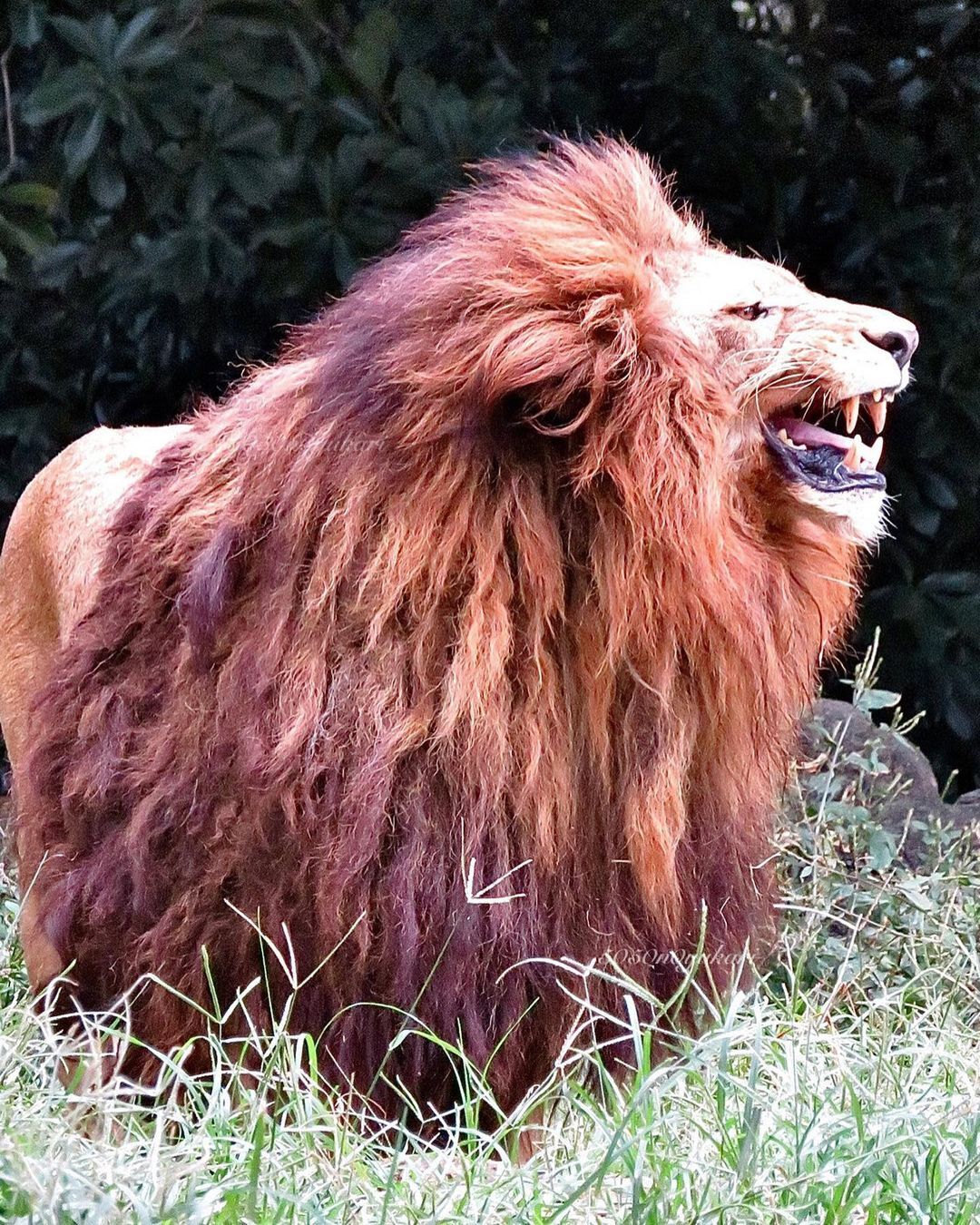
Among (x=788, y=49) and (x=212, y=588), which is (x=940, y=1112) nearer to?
(x=212, y=588)

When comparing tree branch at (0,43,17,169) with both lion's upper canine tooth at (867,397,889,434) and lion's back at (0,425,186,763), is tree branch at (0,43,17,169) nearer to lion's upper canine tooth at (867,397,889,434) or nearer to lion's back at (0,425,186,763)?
lion's back at (0,425,186,763)

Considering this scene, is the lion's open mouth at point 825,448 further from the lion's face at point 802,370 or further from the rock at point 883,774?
the rock at point 883,774

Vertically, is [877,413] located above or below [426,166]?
below

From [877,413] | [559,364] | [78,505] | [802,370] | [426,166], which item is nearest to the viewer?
[559,364]

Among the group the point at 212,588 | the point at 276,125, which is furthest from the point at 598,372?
the point at 276,125

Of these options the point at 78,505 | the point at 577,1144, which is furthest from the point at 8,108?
the point at 577,1144

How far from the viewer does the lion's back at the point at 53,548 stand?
2404 mm

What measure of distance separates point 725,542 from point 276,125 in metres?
1.70

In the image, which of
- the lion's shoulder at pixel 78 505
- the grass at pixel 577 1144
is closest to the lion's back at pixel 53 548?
the lion's shoulder at pixel 78 505

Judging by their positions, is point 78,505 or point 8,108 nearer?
point 78,505

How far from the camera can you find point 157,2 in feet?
10.5

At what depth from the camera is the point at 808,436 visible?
201 centimetres

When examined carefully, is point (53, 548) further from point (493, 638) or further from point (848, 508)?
point (848, 508)

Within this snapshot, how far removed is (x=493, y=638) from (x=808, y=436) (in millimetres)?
445
